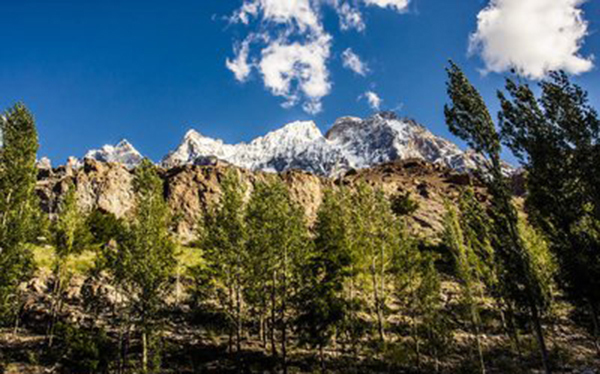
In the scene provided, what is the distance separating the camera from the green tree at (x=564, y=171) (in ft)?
76.4

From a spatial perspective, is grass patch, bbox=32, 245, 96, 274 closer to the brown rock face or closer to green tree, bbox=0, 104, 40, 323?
the brown rock face

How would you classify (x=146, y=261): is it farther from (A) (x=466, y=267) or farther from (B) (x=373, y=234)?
(A) (x=466, y=267)

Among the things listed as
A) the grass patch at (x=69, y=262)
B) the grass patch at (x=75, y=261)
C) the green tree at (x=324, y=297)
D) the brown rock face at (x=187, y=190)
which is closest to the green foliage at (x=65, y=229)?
the grass patch at (x=75, y=261)

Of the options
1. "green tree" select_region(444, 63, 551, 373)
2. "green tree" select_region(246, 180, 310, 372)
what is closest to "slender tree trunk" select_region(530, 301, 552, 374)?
"green tree" select_region(444, 63, 551, 373)

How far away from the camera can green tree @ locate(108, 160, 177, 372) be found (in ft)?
78.8

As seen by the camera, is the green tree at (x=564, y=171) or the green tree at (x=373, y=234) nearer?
the green tree at (x=564, y=171)

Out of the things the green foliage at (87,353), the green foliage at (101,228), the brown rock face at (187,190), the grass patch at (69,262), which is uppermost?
the brown rock face at (187,190)

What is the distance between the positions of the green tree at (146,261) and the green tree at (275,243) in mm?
6486

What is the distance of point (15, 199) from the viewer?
26.9 m

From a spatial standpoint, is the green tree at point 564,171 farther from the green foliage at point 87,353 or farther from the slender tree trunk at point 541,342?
the green foliage at point 87,353

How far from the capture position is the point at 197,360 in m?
30.2

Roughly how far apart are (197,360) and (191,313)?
434 inches

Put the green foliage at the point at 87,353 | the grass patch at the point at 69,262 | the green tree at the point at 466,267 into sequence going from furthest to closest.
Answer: the grass patch at the point at 69,262 → the green tree at the point at 466,267 → the green foliage at the point at 87,353

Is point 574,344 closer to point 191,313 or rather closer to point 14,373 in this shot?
point 191,313
